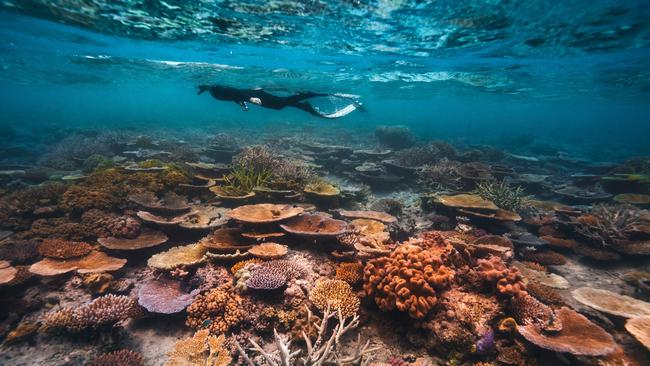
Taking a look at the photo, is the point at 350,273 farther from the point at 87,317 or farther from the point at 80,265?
the point at 80,265

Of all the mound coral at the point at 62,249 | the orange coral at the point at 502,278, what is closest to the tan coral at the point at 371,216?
the orange coral at the point at 502,278

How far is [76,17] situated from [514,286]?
21.5 meters

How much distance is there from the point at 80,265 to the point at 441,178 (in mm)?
11541

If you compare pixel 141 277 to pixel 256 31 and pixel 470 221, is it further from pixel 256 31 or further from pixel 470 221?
pixel 256 31

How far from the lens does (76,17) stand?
14633 mm

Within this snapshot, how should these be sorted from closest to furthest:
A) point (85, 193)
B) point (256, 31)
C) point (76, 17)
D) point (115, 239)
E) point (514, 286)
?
point (514, 286), point (115, 239), point (85, 193), point (76, 17), point (256, 31)

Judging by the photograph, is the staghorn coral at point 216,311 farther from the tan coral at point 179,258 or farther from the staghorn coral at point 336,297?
the staghorn coral at point 336,297

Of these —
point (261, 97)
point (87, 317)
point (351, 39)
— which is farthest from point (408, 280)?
point (351, 39)

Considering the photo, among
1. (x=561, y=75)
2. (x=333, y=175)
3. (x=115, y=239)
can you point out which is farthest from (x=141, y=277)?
(x=561, y=75)

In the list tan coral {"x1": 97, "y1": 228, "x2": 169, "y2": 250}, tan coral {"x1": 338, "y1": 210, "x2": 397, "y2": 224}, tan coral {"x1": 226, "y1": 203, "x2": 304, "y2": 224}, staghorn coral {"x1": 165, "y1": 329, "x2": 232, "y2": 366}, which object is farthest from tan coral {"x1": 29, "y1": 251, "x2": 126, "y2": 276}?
tan coral {"x1": 338, "y1": 210, "x2": 397, "y2": 224}

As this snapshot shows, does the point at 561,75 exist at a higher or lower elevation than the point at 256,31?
higher

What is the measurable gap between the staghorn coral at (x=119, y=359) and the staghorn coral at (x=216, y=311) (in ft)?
2.37

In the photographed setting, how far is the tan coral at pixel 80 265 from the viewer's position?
5.07 m

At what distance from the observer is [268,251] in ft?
17.9
